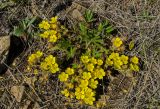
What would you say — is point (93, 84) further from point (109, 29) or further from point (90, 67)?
point (109, 29)

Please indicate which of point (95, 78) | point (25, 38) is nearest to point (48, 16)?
point (25, 38)

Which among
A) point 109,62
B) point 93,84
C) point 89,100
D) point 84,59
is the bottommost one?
point 89,100

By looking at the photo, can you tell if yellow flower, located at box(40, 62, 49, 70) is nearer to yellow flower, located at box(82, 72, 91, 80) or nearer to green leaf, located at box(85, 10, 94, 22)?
yellow flower, located at box(82, 72, 91, 80)

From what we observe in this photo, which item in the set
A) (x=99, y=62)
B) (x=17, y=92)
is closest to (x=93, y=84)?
(x=99, y=62)

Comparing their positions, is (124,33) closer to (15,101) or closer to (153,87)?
(153,87)

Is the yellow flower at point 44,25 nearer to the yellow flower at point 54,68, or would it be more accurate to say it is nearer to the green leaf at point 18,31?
the green leaf at point 18,31

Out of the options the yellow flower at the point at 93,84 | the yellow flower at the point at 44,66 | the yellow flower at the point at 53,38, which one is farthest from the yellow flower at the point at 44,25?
the yellow flower at the point at 93,84

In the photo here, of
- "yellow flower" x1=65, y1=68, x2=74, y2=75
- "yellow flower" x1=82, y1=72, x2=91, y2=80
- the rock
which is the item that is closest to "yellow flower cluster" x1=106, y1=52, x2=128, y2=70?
"yellow flower" x1=82, y1=72, x2=91, y2=80
